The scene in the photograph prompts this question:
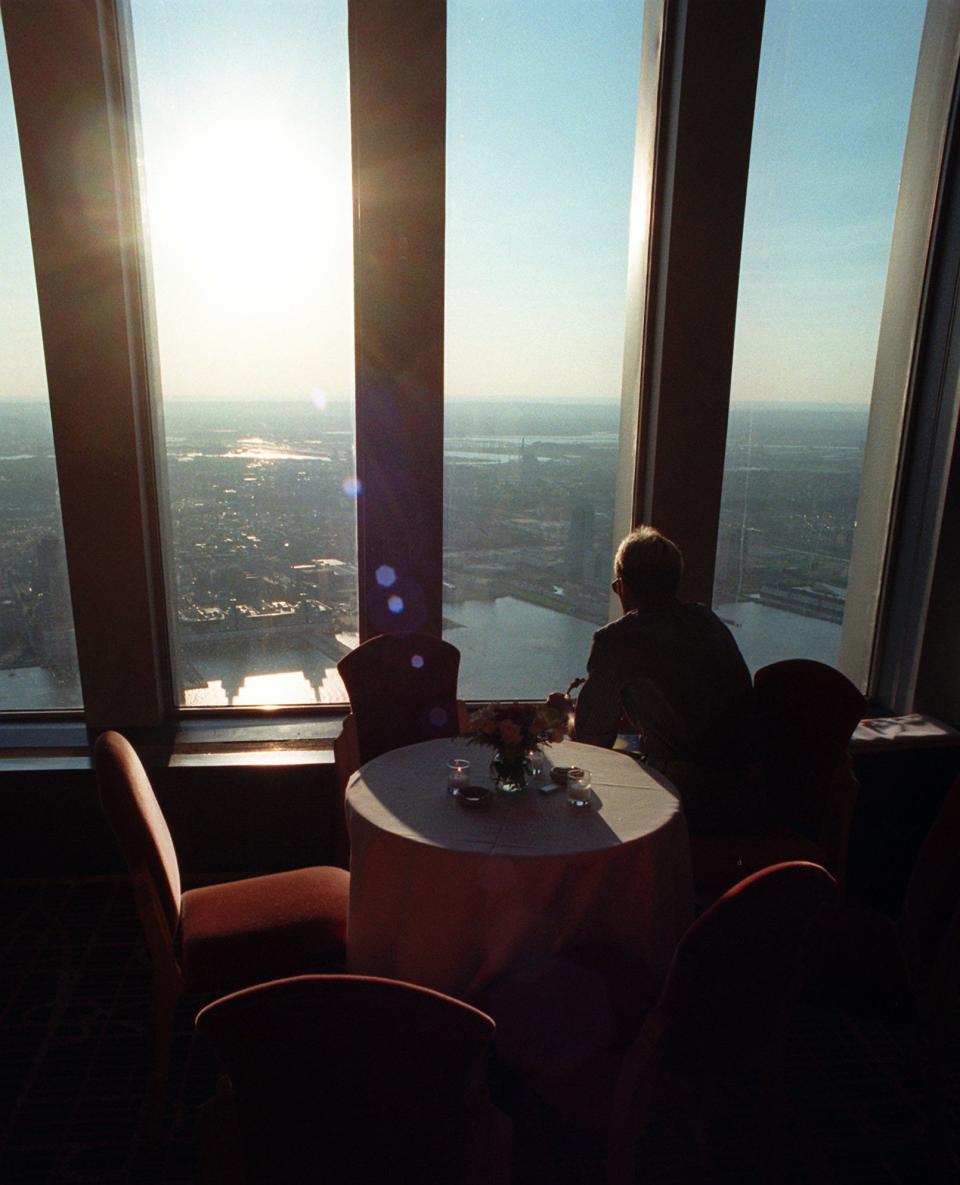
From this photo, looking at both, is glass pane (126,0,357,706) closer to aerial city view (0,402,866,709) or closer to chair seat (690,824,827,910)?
aerial city view (0,402,866,709)

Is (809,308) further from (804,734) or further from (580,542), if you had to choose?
(804,734)

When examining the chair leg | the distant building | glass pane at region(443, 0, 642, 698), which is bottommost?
the chair leg

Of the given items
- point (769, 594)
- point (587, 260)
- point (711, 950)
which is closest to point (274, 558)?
point (587, 260)

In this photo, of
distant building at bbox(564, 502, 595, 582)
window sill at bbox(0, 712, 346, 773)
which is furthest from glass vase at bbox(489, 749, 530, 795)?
distant building at bbox(564, 502, 595, 582)

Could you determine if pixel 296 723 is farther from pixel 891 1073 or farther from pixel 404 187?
pixel 891 1073

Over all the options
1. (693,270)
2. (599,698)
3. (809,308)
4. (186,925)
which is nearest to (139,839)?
(186,925)

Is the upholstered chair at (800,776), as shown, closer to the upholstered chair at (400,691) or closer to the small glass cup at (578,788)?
the small glass cup at (578,788)

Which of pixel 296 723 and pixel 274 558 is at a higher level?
pixel 274 558
